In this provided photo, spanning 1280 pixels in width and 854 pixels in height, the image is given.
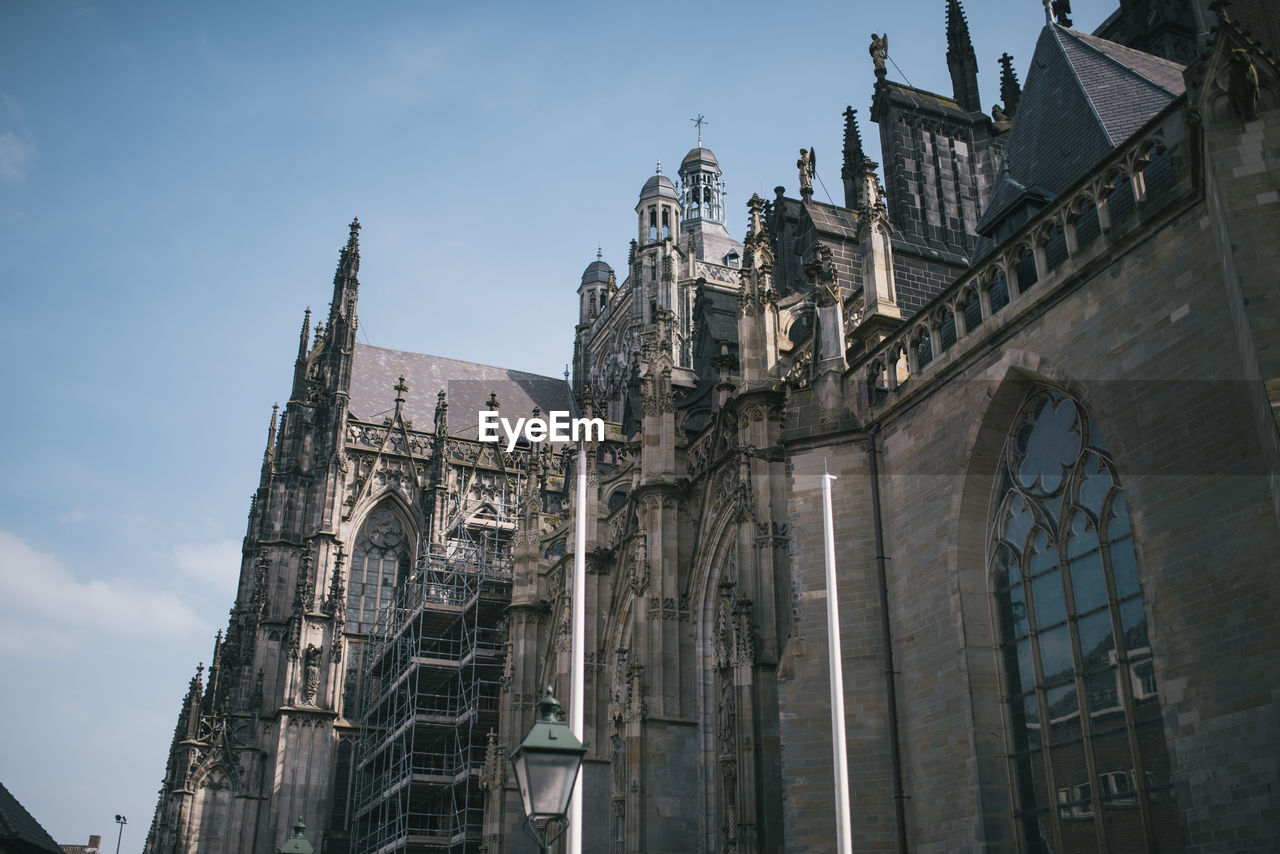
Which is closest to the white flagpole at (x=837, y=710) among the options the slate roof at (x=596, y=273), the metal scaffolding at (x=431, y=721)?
the metal scaffolding at (x=431, y=721)

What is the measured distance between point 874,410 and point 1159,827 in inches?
262

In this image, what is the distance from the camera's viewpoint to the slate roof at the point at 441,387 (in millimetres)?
49281

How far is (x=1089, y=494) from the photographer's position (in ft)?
41.9

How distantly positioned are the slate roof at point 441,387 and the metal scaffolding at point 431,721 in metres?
10.00

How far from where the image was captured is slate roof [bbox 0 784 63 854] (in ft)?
67.0

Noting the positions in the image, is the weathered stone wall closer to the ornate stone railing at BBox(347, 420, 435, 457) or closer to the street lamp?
the street lamp

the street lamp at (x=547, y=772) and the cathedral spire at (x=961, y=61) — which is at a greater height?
the cathedral spire at (x=961, y=61)

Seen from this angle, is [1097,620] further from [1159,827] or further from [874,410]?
[874,410]

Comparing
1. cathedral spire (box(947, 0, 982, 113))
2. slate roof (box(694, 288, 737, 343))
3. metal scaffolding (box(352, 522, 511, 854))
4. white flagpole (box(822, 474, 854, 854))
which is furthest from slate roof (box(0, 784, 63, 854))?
cathedral spire (box(947, 0, 982, 113))

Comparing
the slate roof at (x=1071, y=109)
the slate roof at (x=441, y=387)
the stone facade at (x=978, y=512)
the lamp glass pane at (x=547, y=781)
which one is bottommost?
the lamp glass pane at (x=547, y=781)

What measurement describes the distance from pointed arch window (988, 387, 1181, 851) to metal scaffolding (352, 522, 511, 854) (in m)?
22.0

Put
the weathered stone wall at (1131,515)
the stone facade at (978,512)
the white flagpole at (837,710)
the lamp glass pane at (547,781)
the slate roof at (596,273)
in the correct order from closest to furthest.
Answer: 1. the lamp glass pane at (547,781)
2. the weathered stone wall at (1131,515)
3. the stone facade at (978,512)
4. the white flagpole at (837,710)
5. the slate roof at (596,273)

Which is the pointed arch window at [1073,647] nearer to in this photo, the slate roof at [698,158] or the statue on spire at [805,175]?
the statue on spire at [805,175]

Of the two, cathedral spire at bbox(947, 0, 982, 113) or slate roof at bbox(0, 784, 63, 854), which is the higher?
cathedral spire at bbox(947, 0, 982, 113)
